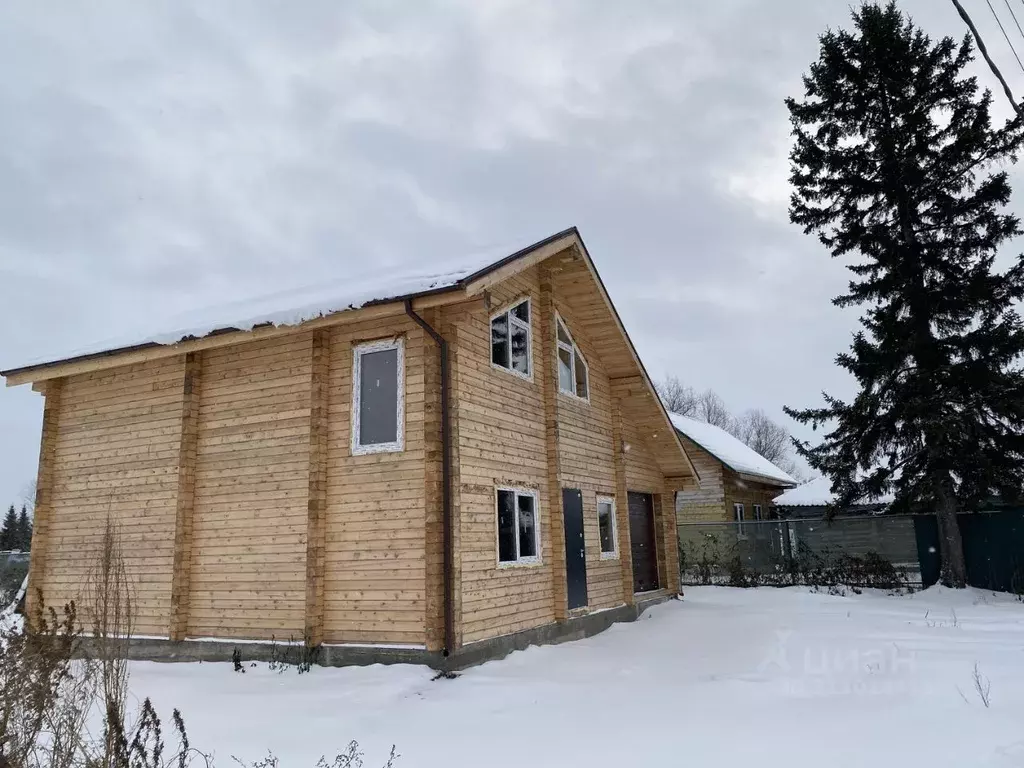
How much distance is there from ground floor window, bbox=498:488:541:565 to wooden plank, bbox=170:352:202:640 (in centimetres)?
455

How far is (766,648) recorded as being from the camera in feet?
34.8

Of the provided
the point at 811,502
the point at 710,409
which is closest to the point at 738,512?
the point at 811,502

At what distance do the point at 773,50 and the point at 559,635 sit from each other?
1090 centimetres

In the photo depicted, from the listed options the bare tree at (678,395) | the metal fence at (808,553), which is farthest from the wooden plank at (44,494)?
the bare tree at (678,395)

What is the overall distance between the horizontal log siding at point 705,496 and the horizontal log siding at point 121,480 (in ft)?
61.2

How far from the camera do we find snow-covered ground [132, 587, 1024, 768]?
5.77 meters

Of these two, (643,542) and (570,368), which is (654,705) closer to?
(570,368)

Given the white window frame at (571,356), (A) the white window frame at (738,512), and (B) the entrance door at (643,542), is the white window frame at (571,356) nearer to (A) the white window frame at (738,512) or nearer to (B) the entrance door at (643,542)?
(B) the entrance door at (643,542)

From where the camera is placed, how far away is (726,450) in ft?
92.1

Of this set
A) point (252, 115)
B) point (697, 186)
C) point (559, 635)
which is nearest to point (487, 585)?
point (559, 635)

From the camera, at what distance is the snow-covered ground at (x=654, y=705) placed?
5766 mm

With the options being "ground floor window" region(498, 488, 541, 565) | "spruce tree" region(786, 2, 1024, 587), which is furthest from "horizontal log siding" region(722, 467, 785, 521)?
"ground floor window" region(498, 488, 541, 565)

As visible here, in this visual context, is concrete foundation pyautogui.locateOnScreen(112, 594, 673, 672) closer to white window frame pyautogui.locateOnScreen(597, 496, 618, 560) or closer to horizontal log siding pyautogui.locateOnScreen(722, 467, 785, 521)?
white window frame pyautogui.locateOnScreen(597, 496, 618, 560)

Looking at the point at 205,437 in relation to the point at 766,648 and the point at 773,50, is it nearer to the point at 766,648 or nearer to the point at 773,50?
the point at 766,648
